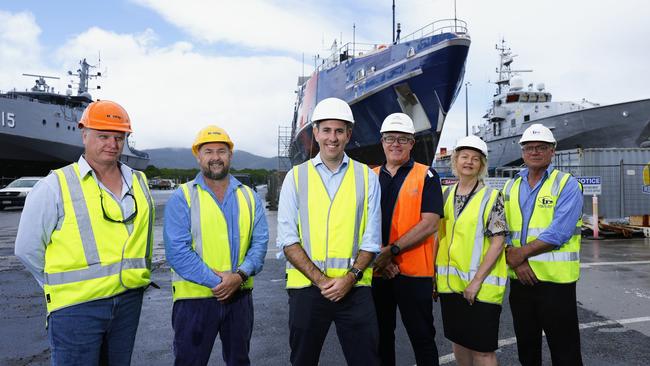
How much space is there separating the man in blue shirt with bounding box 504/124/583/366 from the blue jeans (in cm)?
258

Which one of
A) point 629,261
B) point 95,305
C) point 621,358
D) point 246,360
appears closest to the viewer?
point 95,305

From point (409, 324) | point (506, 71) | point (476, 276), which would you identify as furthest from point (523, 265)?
point (506, 71)

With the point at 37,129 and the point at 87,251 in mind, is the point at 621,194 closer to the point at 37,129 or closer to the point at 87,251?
the point at 87,251

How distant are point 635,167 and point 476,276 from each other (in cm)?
1247

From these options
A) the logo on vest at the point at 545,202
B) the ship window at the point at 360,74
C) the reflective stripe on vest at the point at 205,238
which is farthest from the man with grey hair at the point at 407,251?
the ship window at the point at 360,74

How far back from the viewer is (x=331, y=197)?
258 cm

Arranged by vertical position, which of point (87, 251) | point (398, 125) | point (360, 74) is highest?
point (360, 74)

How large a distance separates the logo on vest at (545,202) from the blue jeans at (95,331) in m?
2.78

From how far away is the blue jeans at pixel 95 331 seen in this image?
2.12 meters

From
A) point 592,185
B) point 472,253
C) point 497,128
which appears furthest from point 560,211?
point 497,128

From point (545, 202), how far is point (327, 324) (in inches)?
71.9

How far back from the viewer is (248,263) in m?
2.75

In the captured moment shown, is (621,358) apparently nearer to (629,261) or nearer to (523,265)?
(523,265)

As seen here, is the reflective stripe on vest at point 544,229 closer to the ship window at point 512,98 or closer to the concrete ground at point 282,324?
the concrete ground at point 282,324
